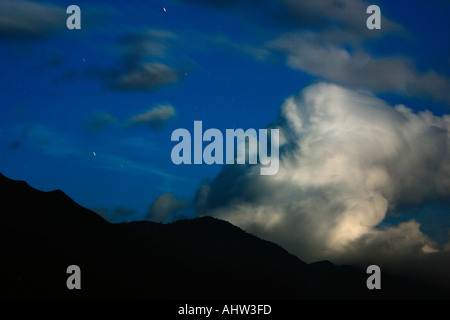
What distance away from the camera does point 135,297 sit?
5576 inches

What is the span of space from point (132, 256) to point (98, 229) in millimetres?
14707

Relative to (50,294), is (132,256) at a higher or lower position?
higher
